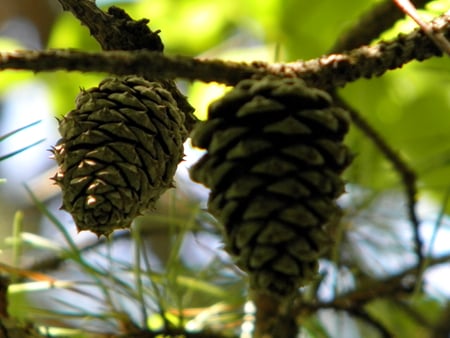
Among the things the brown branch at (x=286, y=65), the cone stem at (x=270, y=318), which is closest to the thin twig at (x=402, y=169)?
the cone stem at (x=270, y=318)

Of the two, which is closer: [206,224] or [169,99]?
[169,99]

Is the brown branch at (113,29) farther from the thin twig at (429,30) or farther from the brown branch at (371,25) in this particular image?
the brown branch at (371,25)

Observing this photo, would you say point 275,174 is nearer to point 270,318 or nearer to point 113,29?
point 113,29

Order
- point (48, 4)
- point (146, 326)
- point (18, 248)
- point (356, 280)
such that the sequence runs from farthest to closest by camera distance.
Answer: point (48, 4) → point (356, 280) → point (18, 248) → point (146, 326)

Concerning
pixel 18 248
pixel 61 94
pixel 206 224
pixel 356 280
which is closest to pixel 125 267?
pixel 18 248

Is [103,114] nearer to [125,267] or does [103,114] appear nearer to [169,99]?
[169,99]

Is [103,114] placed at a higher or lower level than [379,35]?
lower
